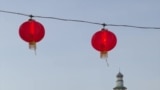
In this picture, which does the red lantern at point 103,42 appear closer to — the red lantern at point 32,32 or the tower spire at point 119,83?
the red lantern at point 32,32

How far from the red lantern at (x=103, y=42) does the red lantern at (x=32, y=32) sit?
1.32m

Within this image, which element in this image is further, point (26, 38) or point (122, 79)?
point (122, 79)

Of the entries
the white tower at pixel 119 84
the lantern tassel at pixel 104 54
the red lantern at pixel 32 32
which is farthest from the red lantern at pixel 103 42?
the white tower at pixel 119 84

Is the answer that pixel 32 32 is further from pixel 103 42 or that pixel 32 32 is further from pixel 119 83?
pixel 119 83

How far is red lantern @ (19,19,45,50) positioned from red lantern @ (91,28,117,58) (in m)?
1.32

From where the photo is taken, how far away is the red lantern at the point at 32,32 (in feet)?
33.7

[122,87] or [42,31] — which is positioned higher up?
[122,87]

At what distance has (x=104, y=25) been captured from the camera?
1130cm

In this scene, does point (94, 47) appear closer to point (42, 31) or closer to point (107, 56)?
point (107, 56)

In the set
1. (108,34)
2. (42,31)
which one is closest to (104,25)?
(108,34)

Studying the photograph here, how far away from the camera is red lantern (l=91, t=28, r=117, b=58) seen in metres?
10.7

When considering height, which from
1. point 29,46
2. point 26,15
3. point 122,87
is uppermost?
point 122,87

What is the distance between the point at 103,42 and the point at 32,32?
174 centimetres

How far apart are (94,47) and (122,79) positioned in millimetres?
71125
